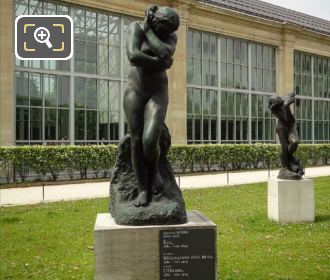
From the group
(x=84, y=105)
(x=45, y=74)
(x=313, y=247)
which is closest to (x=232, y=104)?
(x=84, y=105)

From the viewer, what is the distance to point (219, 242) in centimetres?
817

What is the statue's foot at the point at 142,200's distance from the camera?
503 cm

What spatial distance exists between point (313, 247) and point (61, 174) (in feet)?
50.2

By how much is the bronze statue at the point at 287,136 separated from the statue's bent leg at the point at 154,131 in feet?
19.1

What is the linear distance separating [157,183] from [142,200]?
0.89ft

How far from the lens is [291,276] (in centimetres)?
629

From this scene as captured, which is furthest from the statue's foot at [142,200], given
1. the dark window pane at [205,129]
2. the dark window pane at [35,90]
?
the dark window pane at [205,129]

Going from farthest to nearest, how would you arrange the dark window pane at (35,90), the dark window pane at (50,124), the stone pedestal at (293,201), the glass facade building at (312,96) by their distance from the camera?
the glass facade building at (312,96), the dark window pane at (50,124), the dark window pane at (35,90), the stone pedestal at (293,201)

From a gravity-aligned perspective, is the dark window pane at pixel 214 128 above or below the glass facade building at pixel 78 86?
below

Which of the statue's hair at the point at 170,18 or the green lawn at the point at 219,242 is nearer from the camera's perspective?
the statue's hair at the point at 170,18

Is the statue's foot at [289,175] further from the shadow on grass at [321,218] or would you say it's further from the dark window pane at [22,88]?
the dark window pane at [22,88]

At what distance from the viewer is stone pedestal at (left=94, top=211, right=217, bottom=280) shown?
4723mm

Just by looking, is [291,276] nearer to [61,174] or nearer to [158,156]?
[158,156]

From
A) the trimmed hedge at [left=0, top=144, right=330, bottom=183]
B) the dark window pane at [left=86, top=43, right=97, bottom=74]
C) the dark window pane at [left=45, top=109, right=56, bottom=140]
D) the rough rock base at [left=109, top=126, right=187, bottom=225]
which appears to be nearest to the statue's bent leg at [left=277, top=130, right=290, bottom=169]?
the rough rock base at [left=109, top=126, right=187, bottom=225]
